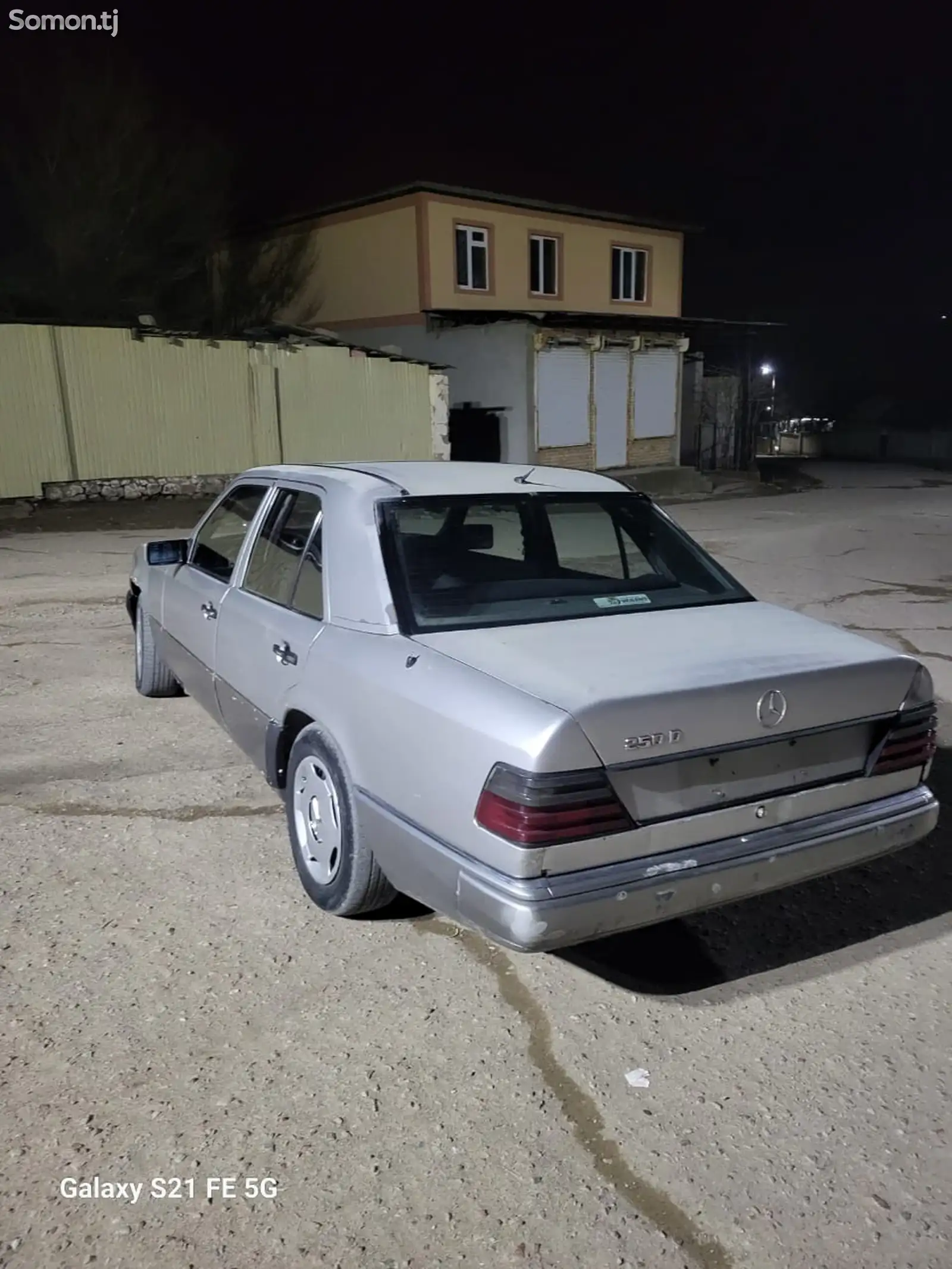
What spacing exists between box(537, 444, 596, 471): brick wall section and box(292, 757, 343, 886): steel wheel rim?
19.1 metres

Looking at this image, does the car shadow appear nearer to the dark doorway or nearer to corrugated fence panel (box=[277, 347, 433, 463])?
corrugated fence panel (box=[277, 347, 433, 463])

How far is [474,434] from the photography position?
23.1m

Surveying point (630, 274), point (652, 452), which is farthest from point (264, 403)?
point (630, 274)

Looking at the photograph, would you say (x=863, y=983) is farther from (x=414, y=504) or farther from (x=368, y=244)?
(x=368, y=244)

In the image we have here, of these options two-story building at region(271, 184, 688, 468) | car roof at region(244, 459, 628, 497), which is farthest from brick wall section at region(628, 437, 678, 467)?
car roof at region(244, 459, 628, 497)

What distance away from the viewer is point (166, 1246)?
2018 millimetres

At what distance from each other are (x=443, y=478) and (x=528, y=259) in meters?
24.6

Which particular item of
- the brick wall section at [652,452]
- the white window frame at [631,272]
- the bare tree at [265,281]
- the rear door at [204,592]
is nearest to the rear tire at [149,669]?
the rear door at [204,592]

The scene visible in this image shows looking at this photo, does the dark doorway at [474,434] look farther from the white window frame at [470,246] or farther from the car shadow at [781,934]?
the car shadow at [781,934]

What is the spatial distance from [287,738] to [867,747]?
6.59 feet

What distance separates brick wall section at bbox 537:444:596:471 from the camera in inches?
886

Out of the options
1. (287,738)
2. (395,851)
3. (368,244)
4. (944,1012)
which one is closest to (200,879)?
(287,738)

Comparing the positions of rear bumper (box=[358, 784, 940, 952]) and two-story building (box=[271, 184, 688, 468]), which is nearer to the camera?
rear bumper (box=[358, 784, 940, 952])

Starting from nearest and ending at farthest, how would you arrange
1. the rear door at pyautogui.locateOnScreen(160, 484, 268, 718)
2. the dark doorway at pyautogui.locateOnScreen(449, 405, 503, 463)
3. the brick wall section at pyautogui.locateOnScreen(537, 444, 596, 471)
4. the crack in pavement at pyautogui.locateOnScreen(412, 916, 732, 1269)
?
the crack in pavement at pyautogui.locateOnScreen(412, 916, 732, 1269)
the rear door at pyautogui.locateOnScreen(160, 484, 268, 718)
the brick wall section at pyautogui.locateOnScreen(537, 444, 596, 471)
the dark doorway at pyautogui.locateOnScreen(449, 405, 503, 463)
